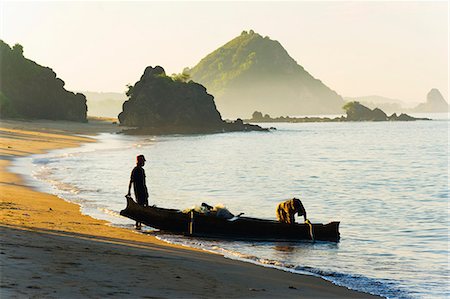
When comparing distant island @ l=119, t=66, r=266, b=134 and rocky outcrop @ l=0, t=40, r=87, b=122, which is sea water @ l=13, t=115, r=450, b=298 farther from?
distant island @ l=119, t=66, r=266, b=134

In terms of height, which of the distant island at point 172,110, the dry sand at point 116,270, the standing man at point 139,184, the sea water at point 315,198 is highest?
the distant island at point 172,110

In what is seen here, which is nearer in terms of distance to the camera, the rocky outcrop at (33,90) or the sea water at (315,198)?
the sea water at (315,198)

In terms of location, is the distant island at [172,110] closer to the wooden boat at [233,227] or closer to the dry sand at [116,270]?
the wooden boat at [233,227]

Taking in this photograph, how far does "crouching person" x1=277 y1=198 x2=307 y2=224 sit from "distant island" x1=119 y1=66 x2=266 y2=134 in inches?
4549

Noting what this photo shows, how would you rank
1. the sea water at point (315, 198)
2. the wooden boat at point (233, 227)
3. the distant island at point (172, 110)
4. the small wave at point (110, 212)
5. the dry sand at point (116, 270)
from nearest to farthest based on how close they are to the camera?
the dry sand at point (116, 270) → the sea water at point (315, 198) → the wooden boat at point (233, 227) → the small wave at point (110, 212) → the distant island at point (172, 110)

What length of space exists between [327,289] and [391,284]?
2.40 m

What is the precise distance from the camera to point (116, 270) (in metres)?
11.7

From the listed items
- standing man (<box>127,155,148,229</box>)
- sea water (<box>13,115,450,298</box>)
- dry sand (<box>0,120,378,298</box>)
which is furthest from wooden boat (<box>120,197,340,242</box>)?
dry sand (<box>0,120,378,298</box>)

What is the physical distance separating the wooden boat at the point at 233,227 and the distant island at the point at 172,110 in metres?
115

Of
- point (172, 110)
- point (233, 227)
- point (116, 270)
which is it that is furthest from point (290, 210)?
point (172, 110)

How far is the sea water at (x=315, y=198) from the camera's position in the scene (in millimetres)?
16719

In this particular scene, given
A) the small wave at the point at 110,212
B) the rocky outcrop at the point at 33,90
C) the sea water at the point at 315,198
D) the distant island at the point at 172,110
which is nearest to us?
the sea water at the point at 315,198

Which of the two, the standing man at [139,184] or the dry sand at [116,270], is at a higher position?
the standing man at [139,184]

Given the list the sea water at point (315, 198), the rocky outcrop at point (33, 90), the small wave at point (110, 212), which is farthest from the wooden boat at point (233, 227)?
the rocky outcrop at point (33, 90)
